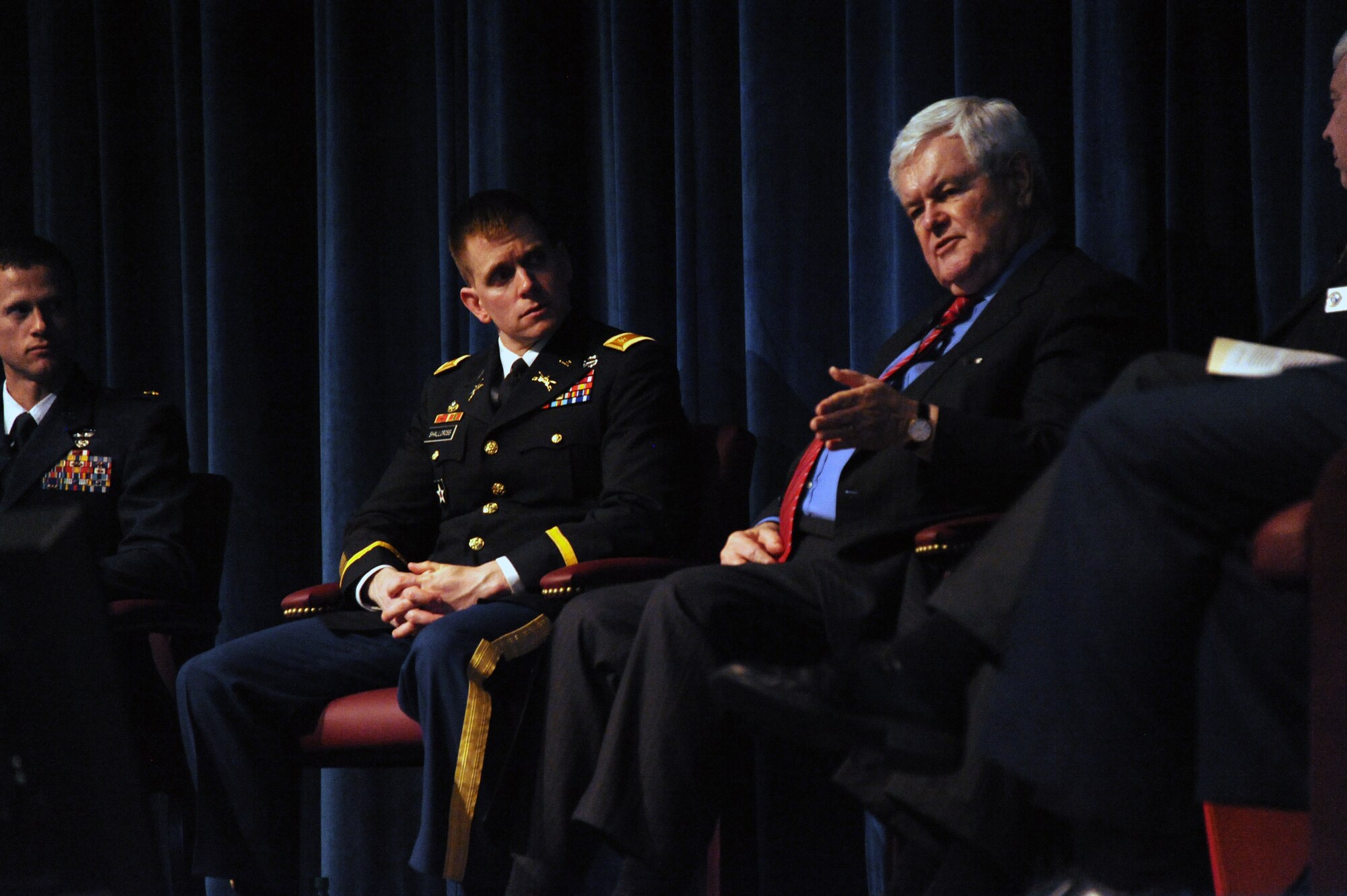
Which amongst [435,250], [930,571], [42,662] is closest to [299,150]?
[435,250]

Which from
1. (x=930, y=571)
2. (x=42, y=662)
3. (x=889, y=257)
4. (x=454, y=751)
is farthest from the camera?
(x=889, y=257)

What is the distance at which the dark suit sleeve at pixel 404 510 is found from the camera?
2.73 meters

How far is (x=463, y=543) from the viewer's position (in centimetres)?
267

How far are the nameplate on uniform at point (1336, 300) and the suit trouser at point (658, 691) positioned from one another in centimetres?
83

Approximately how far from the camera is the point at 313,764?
2402 millimetres

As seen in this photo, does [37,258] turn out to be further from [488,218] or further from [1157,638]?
[1157,638]

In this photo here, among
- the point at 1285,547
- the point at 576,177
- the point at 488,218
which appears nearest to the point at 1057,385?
the point at 1285,547

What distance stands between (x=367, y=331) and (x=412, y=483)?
0.65 m

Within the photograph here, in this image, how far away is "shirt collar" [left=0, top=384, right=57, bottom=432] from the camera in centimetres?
306

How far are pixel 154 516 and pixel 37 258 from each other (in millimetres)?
757

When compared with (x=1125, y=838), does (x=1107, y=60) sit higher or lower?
higher

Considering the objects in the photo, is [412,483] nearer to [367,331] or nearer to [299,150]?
[367,331]

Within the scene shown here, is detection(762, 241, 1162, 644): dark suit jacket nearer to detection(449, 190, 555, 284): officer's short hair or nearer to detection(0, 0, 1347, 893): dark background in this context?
detection(0, 0, 1347, 893): dark background

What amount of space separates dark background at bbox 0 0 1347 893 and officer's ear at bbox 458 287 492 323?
297 millimetres
